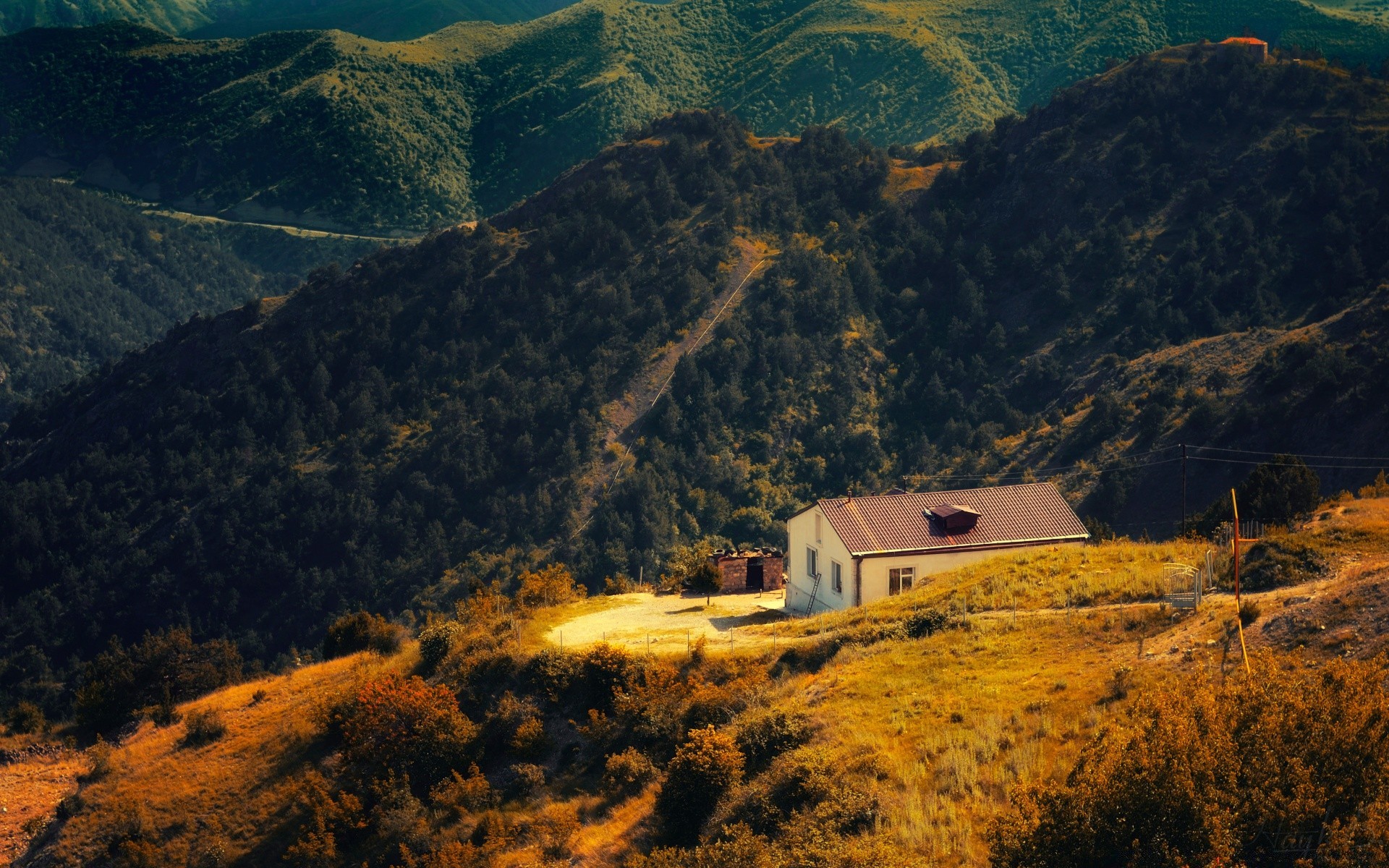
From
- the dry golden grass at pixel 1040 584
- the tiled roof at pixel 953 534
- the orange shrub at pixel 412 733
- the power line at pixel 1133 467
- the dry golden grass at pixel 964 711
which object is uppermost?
the dry golden grass at pixel 964 711

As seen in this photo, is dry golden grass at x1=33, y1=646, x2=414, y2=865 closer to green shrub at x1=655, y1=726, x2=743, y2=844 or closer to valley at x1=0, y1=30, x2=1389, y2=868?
valley at x1=0, y1=30, x2=1389, y2=868

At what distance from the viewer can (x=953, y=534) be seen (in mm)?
43000

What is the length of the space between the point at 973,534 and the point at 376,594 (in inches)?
1892

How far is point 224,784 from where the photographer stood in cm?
3731

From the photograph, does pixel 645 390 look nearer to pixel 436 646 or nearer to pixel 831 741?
pixel 436 646

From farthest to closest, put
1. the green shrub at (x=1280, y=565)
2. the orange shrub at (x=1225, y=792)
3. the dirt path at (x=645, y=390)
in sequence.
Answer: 1. the dirt path at (x=645, y=390)
2. the green shrub at (x=1280, y=565)
3. the orange shrub at (x=1225, y=792)

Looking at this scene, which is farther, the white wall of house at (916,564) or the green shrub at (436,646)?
the white wall of house at (916,564)

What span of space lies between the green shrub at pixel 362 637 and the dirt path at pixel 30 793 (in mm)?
8498

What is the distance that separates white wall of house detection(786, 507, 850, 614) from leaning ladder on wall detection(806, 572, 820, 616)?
0.26 feet

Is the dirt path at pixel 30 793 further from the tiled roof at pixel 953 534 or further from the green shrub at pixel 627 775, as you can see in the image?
the tiled roof at pixel 953 534

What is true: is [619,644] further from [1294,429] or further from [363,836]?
[1294,429]

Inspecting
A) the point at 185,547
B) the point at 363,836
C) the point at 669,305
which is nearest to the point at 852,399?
the point at 669,305

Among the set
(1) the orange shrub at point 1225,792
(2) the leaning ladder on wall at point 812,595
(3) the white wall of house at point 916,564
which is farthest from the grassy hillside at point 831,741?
(2) the leaning ladder on wall at point 812,595

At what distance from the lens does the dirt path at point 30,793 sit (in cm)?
3794
